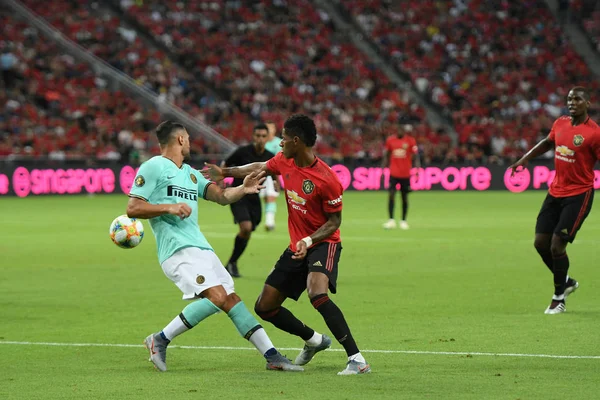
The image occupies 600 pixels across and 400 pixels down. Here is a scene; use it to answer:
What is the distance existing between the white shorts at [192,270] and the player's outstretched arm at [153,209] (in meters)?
0.36

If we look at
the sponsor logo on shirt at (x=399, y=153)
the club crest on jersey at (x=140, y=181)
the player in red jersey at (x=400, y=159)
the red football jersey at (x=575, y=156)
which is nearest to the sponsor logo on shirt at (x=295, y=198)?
the club crest on jersey at (x=140, y=181)

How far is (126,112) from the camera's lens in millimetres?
41094

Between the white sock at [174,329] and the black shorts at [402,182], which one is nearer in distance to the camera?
the white sock at [174,329]

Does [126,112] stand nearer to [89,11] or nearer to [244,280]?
[89,11]

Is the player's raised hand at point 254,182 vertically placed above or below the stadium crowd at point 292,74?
below

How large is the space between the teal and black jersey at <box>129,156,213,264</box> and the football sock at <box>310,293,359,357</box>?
1026mm

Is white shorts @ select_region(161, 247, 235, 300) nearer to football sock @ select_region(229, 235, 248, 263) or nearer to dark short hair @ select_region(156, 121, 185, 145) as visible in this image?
dark short hair @ select_region(156, 121, 185, 145)

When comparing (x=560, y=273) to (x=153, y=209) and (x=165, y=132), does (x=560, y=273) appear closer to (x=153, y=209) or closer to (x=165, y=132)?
(x=165, y=132)

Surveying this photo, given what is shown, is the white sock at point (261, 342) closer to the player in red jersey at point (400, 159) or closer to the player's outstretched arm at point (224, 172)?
the player's outstretched arm at point (224, 172)

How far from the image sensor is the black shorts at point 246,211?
15508mm

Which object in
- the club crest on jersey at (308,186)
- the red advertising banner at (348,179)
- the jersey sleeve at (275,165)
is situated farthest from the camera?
the red advertising banner at (348,179)

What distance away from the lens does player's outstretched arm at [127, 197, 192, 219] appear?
8109 mm

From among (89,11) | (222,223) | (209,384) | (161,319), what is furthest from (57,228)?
(89,11)

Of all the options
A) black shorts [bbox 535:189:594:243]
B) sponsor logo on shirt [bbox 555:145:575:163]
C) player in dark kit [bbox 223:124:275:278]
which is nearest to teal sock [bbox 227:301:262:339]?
black shorts [bbox 535:189:594:243]
